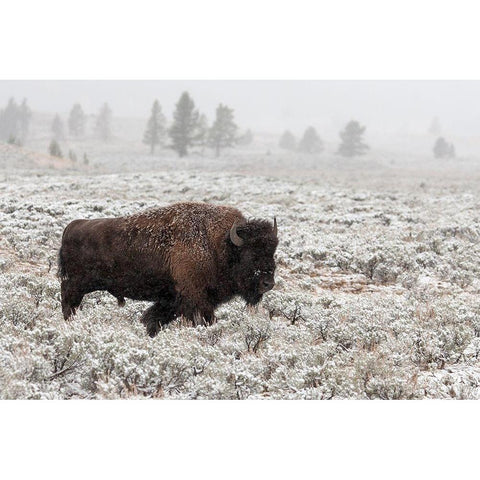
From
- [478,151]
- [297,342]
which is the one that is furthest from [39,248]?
[478,151]

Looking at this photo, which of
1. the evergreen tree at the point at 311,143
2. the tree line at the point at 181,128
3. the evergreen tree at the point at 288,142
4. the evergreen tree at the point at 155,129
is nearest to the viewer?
the tree line at the point at 181,128

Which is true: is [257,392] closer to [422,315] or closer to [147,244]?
[147,244]

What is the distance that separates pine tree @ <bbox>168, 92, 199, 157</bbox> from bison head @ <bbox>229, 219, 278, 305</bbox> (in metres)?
22.6

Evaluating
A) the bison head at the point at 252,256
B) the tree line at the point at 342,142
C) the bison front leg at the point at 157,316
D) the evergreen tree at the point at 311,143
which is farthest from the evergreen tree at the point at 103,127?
the bison head at the point at 252,256

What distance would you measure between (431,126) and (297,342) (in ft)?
229

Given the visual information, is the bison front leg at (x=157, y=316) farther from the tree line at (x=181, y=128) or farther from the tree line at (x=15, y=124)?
the tree line at (x=15, y=124)

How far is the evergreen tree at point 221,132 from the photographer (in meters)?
37.3

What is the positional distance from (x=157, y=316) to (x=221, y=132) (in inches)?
1337

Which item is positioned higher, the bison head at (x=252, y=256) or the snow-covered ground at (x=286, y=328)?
the bison head at (x=252, y=256)

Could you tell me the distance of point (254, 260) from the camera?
17.5ft

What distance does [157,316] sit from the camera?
5430 mm

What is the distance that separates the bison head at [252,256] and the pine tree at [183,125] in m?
22.6

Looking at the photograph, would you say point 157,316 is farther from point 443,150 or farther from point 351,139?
point 443,150

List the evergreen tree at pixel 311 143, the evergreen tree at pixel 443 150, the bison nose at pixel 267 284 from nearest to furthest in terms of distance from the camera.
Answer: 1. the bison nose at pixel 267 284
2. the evergreen tree at pixel 443 150
3. the evergreen tree at pixel 311 143
